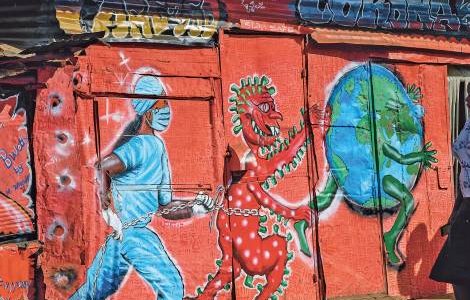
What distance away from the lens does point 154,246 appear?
679cm

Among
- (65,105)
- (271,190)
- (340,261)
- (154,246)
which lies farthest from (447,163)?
(65,105)

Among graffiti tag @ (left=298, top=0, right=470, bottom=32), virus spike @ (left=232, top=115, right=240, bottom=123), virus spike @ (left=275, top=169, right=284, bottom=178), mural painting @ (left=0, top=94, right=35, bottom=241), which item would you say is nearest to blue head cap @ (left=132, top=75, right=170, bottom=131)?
virus spike @ (left=232, top=115, right=240, bottom=123)

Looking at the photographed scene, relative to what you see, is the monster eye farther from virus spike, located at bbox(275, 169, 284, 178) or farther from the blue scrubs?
the blue scrubs

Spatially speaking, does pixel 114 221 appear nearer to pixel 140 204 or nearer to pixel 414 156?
pixel 140 204

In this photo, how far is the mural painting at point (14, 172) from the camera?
624 centimetres

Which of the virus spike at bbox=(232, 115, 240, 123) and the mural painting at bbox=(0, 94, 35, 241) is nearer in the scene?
the mural painting at bbox=(0, 94, 35, 241)

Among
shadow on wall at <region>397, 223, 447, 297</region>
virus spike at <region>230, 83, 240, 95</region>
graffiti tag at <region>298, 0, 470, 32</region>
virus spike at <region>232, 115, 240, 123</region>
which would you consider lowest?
shadow on wall at <region>397, 223, 447, 297</region>

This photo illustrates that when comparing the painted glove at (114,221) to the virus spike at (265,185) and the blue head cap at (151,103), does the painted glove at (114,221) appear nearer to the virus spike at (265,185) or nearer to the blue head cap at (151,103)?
the blue head cap at (151,103)

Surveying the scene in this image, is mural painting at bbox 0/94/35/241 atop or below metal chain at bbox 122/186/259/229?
atop

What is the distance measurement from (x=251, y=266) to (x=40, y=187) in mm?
1999

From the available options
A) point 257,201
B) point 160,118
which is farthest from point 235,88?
point 257,201

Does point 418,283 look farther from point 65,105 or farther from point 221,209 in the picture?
point 65,105

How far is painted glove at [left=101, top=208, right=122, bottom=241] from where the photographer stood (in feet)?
21.5

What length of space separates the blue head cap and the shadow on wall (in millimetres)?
2957
